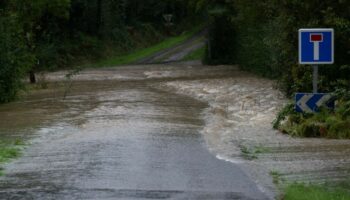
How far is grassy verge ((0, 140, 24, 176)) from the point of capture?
43.2 ft

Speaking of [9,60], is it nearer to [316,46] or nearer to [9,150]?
[9,150]

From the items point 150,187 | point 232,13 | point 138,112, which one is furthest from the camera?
point 232,13

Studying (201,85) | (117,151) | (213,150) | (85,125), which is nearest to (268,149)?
(213,150)

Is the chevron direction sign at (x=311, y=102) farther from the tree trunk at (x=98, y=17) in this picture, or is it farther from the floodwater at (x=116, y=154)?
the tree trunk at (x=98, y=17)

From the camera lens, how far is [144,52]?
246ft

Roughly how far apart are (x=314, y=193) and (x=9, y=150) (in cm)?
691

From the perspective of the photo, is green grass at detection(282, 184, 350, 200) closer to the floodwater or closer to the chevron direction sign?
the floodwater

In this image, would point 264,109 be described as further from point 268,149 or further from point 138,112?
point 268,149

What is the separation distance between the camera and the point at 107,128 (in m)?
18.3

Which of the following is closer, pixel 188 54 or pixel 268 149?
pixel 268 149

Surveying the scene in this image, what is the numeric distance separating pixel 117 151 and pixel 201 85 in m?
21.5

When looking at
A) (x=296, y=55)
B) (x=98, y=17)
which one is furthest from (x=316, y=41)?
(x=98, y=17)

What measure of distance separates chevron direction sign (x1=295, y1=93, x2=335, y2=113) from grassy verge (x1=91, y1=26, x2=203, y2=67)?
48.3 metres

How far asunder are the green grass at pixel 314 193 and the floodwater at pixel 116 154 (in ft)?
1.29
